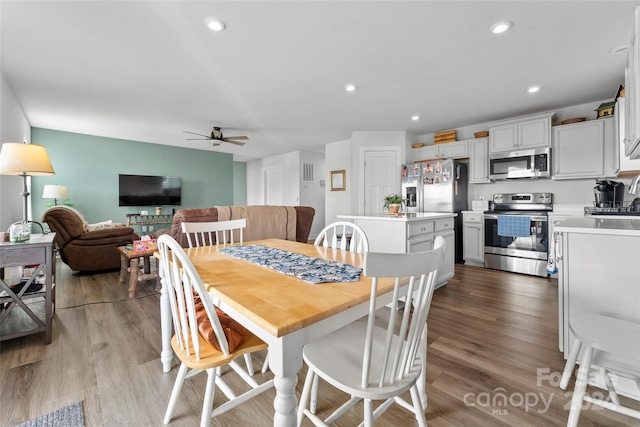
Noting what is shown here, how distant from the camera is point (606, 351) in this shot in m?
1.07

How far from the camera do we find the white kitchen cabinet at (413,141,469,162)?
4.60 metres

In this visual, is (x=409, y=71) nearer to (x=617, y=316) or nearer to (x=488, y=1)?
(x=488, y=1)

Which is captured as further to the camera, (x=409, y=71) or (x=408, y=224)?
(x=409, y=71)

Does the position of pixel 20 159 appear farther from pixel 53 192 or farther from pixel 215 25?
pixel 53 192

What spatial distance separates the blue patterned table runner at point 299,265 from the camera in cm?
117

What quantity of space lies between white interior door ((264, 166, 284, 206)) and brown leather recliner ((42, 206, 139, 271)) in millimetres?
4299

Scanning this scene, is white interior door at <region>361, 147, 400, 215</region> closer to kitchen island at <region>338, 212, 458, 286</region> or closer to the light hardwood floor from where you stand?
kitchen island at <region>338, 212, 458, 286</region>

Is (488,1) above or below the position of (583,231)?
above

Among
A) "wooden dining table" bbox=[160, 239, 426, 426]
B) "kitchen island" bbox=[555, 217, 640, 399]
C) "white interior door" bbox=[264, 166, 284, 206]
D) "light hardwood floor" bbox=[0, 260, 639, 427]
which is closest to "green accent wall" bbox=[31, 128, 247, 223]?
"white interior door" bbox=[264, 166, 284, 206]

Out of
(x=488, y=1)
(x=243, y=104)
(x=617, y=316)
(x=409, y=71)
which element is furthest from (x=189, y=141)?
(x=617, y=316)

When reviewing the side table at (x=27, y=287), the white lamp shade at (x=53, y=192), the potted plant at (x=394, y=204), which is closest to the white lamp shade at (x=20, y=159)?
the side table at (x=27, y=287)

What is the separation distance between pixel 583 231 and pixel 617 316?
460 mm

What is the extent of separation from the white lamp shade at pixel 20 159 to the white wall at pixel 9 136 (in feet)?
4.38

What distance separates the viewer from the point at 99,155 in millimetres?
5645
